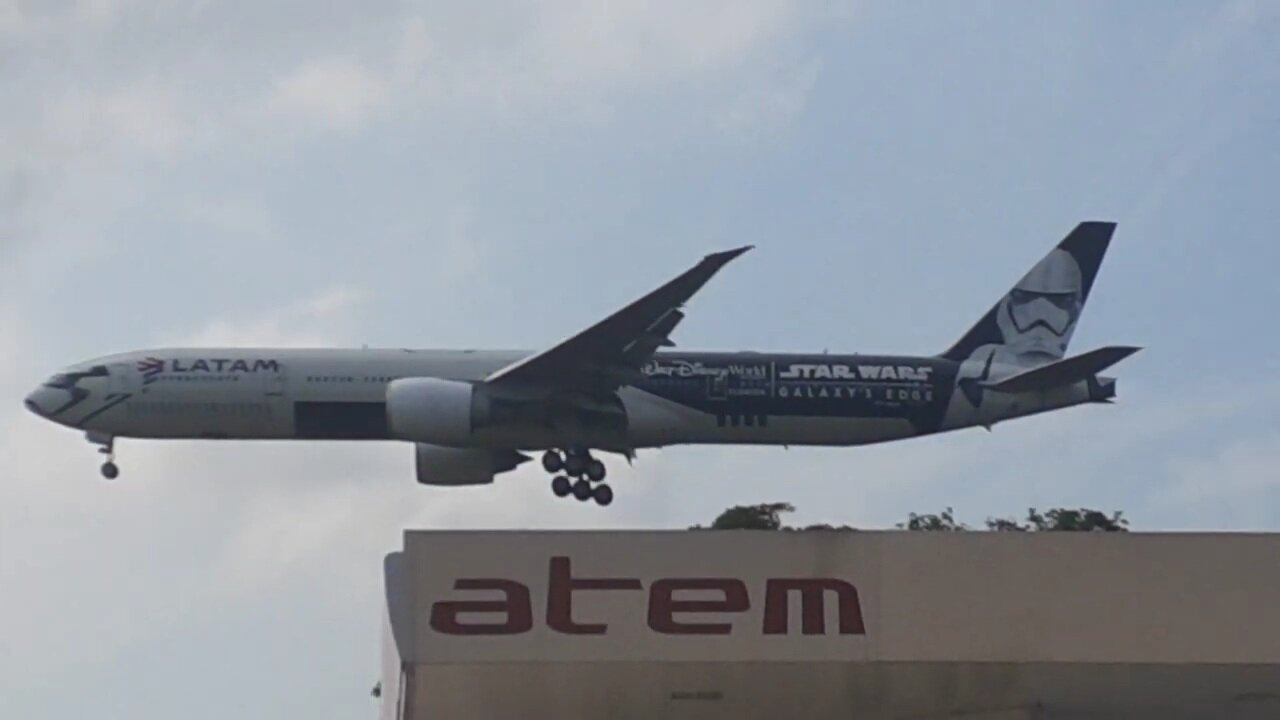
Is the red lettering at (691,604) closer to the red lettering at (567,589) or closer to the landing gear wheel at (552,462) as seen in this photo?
the red lettering at (567,589)

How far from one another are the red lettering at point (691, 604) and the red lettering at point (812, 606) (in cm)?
25

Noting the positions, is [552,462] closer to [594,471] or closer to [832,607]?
[594,471]

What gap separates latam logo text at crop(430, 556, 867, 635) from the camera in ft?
67.5

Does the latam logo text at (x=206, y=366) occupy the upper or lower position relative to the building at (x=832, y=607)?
upper

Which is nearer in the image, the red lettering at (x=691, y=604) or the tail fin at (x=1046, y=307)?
the red lettering at (x=691, y=604)

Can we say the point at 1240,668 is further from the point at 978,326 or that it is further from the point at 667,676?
the point at 978,326

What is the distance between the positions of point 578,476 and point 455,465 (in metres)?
2.39

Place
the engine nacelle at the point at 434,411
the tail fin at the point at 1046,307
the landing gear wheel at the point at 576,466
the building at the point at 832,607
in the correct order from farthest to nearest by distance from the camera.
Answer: the tail fin at the point at 1046,307 < the landing gear wheel at the point at 576,466 < the engine nacelle at the point at 434,411 < the building at the point at 832,607

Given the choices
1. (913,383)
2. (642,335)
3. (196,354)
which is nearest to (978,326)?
(913,383)

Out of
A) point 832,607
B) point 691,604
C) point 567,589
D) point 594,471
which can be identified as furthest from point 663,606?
point 594,471

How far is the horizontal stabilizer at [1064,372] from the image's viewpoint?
39953mm

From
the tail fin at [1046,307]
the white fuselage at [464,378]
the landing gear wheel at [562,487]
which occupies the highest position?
the tail fin at [1046,307]

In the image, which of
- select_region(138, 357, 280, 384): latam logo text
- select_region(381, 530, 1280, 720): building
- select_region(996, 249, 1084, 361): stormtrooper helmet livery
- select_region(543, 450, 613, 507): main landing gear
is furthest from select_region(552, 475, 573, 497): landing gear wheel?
select_region(381, 530, 1280, 720): building

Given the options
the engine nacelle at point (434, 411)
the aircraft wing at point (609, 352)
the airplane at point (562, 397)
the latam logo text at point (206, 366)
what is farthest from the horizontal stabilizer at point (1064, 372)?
the latam logo text at point (206, 366)
